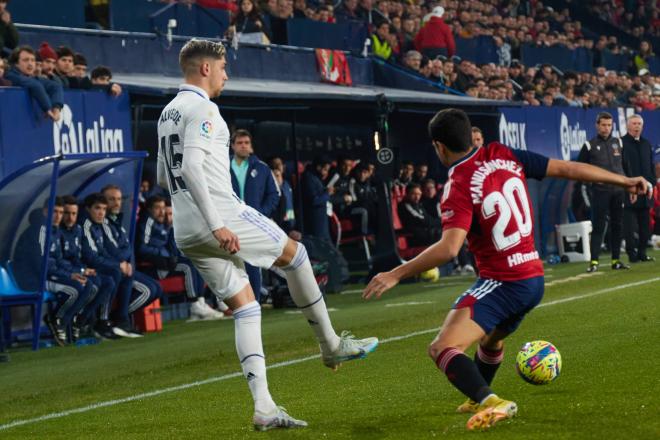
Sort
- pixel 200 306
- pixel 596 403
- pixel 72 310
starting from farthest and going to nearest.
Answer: pixel 200 306 < pixel 72 310 < pixel 596 403

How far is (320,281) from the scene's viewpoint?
1694 centimetres

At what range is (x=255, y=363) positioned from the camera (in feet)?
22.2

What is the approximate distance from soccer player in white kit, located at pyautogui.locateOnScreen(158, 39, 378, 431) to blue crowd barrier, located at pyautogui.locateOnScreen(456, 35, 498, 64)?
2045cm

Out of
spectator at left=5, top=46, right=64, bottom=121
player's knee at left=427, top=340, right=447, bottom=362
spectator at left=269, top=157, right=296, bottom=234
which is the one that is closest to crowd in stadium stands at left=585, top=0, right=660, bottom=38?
spectator at left=269, top=157, right=296, bottom=234

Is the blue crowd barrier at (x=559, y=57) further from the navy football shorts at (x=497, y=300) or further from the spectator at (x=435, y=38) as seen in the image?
the navy football shorts at (x=497, y=300)

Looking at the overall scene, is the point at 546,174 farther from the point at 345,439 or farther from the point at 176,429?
the point at 176,429

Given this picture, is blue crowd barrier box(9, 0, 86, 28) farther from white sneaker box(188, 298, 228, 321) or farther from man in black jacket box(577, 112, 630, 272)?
man in black jacket box(577, 112, 630, 272)

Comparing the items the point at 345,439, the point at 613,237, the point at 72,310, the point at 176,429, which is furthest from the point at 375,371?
the point at 613,237

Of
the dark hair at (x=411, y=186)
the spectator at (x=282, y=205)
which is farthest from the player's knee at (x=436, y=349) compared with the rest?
the dark hair at (x=411, y=186)

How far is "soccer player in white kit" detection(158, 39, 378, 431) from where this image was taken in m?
6.74

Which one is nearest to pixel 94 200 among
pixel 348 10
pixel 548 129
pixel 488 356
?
pixel 488 356

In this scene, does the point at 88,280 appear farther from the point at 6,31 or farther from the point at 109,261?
the point at 6,31

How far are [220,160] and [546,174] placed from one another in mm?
1659

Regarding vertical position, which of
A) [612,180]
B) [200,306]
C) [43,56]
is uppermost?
[43,56]
